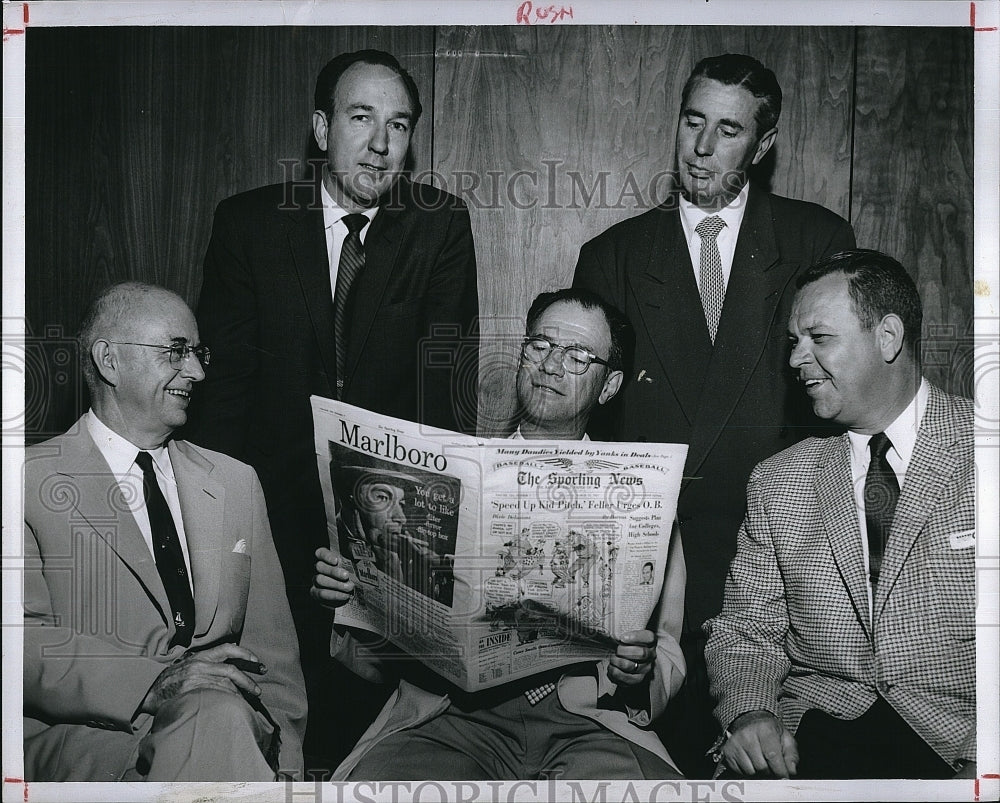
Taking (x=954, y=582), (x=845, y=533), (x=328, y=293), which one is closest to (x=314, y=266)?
(x=328, y=293)

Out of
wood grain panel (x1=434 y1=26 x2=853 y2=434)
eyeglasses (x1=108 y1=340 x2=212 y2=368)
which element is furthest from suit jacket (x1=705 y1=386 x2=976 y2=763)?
eyeglasses (x1=108 y1=340 x2=212 y2=368)

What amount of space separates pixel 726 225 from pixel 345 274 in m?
0.70

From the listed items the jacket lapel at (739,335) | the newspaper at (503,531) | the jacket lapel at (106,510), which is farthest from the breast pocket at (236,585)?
the jacket lapel at (739,335)

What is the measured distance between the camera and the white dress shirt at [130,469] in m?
1.62

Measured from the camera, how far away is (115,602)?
1.62 m

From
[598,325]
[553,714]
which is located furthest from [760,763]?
[598,325]

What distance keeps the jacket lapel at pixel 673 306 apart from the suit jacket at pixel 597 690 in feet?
0.95

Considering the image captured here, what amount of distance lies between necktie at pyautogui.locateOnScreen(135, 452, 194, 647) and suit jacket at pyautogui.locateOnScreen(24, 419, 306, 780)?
0.05 feet

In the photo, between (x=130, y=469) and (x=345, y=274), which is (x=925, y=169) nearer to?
(x=345, y=274)

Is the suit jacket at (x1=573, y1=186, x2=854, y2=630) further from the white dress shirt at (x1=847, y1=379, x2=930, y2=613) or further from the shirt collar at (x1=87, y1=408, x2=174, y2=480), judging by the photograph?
the shirt collar at (x1=87, y1=408, x2=174, y2=480)

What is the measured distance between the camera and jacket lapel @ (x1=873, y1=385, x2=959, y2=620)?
1.56 m

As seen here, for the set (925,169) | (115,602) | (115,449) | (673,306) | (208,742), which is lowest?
(208,742)

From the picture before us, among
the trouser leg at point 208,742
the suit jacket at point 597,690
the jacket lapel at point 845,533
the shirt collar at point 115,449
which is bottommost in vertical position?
the trouser leg at point 208,742

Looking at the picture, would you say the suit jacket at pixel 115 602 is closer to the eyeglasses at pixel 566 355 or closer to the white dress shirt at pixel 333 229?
the white dress shirt at pixel 333 229
